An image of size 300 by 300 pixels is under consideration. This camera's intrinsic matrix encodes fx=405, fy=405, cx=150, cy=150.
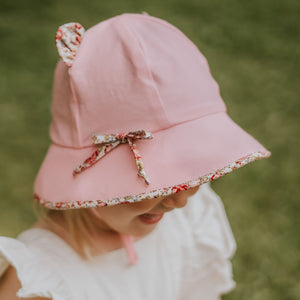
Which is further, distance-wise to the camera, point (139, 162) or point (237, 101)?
point (237, 101)

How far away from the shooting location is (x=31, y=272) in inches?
35.2

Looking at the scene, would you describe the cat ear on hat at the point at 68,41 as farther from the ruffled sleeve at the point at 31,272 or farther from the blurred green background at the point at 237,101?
the blurred green background at the point at 237,101

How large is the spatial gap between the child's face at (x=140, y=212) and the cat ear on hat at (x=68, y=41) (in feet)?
1.13

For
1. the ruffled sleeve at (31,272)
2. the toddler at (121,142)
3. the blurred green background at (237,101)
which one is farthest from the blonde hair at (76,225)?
the blurred green background at (237,101)

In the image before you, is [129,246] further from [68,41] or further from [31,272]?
[68,41]

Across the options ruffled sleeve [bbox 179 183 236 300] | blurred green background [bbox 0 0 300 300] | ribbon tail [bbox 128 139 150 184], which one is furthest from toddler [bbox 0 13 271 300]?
blurred green background [bbox 0 0 300 300]

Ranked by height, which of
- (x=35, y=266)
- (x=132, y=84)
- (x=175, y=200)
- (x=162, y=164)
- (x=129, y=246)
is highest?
(x=132, y=84)

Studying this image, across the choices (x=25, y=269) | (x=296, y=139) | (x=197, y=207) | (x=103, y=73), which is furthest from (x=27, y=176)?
(x=296, y=139)

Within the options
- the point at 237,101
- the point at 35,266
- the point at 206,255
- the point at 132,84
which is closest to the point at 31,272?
the point at 35,266

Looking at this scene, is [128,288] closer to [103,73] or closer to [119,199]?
[119,199]

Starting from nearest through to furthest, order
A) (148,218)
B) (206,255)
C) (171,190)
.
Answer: (171,190) < (148,218) < (206,255)

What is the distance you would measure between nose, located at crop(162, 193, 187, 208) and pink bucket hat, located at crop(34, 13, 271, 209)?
12 cm

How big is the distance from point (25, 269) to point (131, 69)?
492mm

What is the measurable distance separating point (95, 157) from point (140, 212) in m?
0.18
